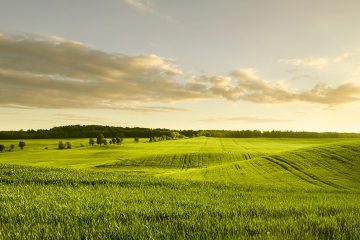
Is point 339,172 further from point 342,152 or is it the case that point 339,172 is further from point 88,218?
point 88,218

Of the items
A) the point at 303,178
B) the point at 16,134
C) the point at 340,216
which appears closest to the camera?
the point at 340,216

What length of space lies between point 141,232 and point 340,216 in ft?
21.1

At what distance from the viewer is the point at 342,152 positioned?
5434cm

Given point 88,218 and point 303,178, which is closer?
point 88,218

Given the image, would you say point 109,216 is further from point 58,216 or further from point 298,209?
point 298,209

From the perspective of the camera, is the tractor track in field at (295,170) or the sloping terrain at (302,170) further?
the sloping terrain at (302,170)

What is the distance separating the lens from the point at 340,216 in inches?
435

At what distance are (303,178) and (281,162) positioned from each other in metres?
9.45

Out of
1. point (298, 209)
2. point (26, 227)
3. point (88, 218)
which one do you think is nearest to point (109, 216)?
point (88, 218)

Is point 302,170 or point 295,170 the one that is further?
point 295,170

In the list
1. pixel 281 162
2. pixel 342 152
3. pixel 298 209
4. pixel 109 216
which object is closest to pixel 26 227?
pixel 109 216

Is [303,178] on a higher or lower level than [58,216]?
lower

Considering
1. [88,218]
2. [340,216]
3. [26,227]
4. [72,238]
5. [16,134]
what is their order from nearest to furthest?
[72,238], [26,227], [88,218], [340,216], [16,134]

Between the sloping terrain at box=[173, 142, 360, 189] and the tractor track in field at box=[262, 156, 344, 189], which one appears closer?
the tractor track in field at box=[262, 156, 344, 189]
